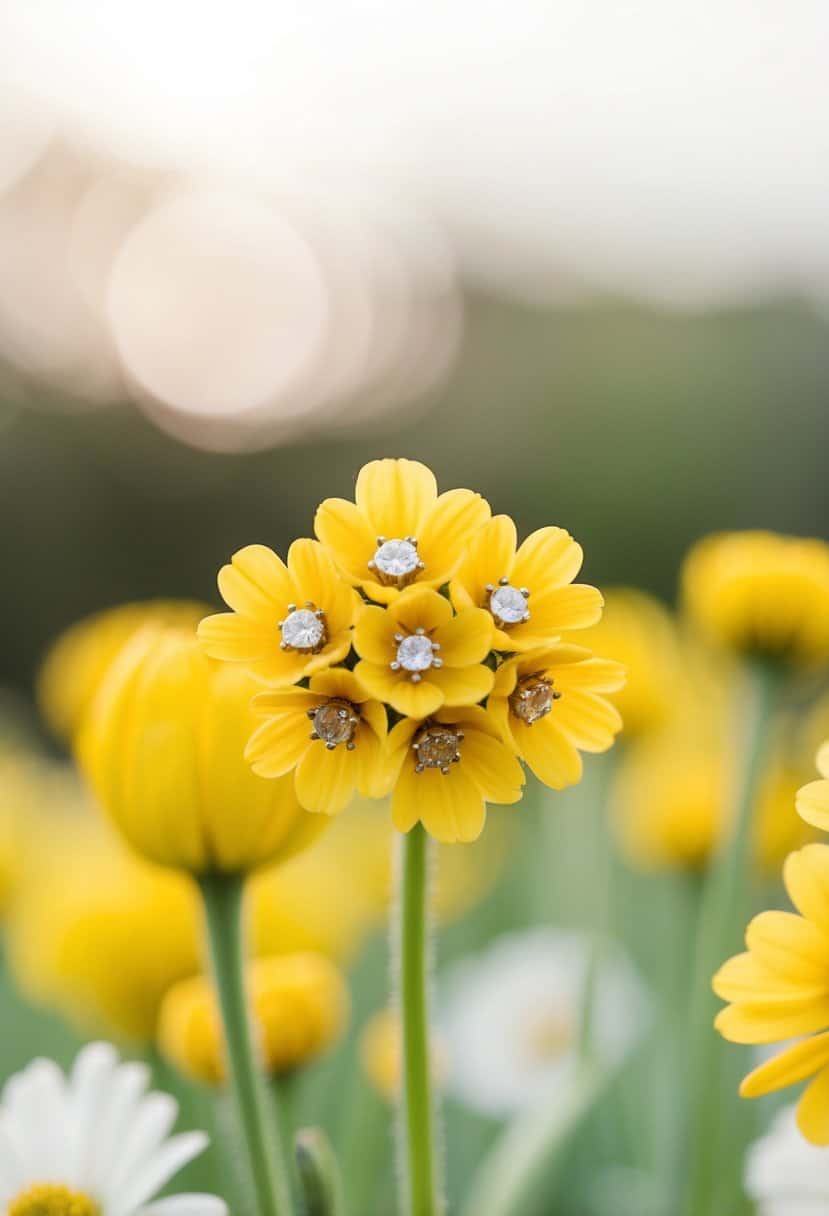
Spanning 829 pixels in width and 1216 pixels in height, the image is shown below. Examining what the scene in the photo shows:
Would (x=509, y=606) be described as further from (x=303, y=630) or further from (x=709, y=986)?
(x=709, y=986)

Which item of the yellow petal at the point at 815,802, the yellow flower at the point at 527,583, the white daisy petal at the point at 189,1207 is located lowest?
the white daisy petal at the point at 189,1207

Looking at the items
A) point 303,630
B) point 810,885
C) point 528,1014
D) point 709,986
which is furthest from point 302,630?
point 528,1014

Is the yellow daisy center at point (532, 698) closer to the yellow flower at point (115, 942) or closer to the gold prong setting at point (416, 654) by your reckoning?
the gold prong setting at point (416, 654)

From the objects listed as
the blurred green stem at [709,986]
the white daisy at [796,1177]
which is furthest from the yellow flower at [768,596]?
the white daisy at [796,1177]

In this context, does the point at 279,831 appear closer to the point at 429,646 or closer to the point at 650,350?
the point at 429,646

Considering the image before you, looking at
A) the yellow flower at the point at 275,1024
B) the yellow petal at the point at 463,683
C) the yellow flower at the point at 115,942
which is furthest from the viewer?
the yellow flower at the point at 115,942

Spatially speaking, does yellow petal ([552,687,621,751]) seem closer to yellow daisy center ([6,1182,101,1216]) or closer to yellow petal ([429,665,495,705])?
yellow petal ([429,665,495,705])
